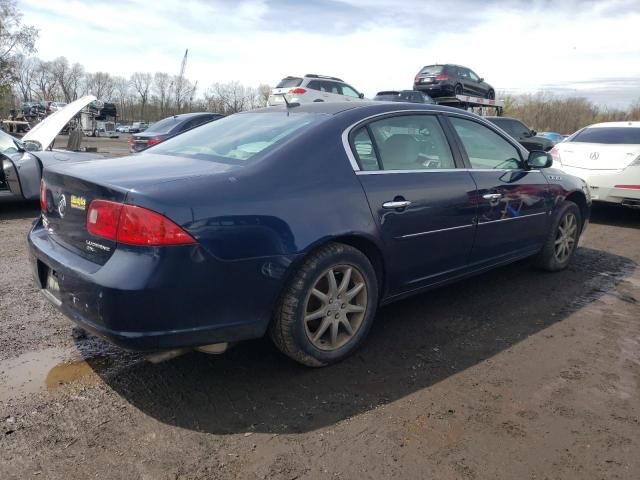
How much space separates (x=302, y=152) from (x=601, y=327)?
2.65 meters

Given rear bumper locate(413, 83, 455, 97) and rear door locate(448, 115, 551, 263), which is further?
rear bumper locate(413, 83, 455, 97)

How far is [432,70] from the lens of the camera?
1764 centimetres

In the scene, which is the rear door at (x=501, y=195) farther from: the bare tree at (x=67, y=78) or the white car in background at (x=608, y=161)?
the bare tree at (x=67, y=78)

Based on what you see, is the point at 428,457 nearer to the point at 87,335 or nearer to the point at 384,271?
the point at 384,271

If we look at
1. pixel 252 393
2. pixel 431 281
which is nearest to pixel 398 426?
pixel 252 393

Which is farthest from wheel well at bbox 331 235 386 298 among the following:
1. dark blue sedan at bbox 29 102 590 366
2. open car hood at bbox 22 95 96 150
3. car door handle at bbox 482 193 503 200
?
open car hood at bbox 22 95 96 150

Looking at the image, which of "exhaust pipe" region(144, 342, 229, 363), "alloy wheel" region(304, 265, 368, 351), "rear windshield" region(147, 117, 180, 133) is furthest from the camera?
"rear windshield" region(147, 117, 180, 133)

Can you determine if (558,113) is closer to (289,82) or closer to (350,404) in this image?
(289,82)

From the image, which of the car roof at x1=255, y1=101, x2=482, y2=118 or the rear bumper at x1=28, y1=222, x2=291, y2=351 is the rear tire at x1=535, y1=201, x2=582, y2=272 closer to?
the car roof at x1=255, y1=101, x2=482, y2=118

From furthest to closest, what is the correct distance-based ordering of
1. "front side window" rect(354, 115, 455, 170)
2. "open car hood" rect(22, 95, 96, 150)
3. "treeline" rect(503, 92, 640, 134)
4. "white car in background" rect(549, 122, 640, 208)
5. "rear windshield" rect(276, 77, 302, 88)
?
1. "treeline" rect(503, 92, 640, 134)
2. "rear windshield" rect(276, 77, 302, 88)
3. "open car hood" rect(22, 95, 96, 150)
4. "white car in background" rect(549, 122, 640, 208)
5. "front side window" rect(354, 115, 455, 170)

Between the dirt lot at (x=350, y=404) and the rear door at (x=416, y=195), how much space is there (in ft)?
1.67

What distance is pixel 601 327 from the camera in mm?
3752

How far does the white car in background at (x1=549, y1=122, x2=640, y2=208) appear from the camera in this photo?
7.20 m

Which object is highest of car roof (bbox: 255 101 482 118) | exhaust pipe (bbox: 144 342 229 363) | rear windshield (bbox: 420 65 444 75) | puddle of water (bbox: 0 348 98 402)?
rear windshield (bbox: 420 65 444 75)
